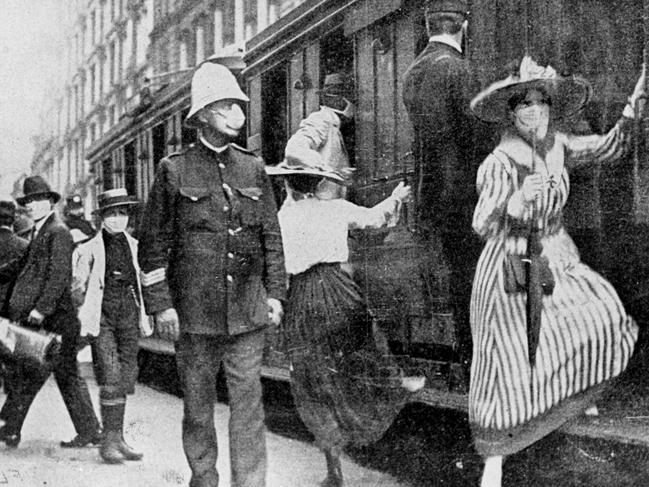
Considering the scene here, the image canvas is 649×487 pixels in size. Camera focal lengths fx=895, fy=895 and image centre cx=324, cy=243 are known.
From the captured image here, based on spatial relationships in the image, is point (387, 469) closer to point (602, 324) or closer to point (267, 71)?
point (602, 324)

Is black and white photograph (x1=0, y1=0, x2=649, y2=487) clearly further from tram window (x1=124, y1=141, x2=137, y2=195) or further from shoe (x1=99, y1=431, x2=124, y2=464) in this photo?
tram window (x1=124, y1=141, x2=137, y2=195)

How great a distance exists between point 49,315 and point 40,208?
2.08 ft

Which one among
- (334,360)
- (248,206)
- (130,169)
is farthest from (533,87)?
(130,169)

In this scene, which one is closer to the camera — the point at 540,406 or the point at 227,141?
the point at 540,406

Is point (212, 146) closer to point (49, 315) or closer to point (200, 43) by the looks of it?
point (49, 315)

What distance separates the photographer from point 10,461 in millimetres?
4770

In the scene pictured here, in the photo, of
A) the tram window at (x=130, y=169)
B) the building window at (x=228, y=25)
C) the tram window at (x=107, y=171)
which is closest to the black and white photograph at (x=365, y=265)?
the building window at (x=228, y=25)

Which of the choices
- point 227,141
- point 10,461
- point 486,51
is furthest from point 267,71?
point 10,461

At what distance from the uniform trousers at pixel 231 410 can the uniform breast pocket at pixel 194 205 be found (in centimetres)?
50

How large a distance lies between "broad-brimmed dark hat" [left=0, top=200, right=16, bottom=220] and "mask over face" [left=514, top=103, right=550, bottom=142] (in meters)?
3.96

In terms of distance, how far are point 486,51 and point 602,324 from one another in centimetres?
121

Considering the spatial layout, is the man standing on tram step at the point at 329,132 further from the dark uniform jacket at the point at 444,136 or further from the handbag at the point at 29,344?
the handbag at the point at 29,344

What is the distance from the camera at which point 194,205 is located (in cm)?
384

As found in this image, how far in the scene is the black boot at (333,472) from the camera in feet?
13.5
